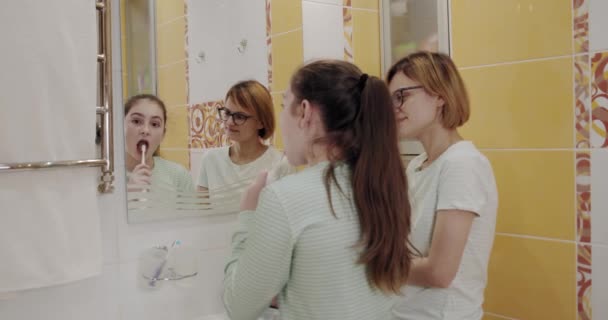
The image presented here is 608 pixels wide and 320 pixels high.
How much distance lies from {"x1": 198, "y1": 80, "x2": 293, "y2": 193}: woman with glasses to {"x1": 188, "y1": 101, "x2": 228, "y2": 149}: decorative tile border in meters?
0.02

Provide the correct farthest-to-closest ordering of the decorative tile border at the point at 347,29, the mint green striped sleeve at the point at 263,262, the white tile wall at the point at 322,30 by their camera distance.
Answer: the decorative tile border at the point at 347,29
the white tile wall at the point at 322,30
the mint green striped sleeve at the point at 263,262

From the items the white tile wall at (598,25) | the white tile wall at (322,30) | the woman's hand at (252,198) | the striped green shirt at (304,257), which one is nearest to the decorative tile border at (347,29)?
the white tile wall at (322,30)

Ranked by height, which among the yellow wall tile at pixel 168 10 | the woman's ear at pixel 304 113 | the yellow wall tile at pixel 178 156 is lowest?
the yellow wall tile at pixel 178 156

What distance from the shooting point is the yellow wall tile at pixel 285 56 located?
1794 millimetres

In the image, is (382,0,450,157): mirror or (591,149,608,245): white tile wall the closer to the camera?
(591,149,608,245): white tile wall

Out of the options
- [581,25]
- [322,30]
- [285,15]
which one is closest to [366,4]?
[322,30]

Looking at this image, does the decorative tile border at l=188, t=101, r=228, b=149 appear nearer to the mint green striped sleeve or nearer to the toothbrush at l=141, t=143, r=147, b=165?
the toothbrush at l=141, t=143, r=147, b=165

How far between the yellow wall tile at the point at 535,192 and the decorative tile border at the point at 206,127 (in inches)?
34.7

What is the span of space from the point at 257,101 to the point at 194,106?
0.22 m

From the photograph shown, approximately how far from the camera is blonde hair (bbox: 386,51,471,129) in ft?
4.84

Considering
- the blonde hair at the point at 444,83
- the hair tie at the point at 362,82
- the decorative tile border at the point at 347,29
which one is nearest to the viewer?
the hair tie at the point at 362,82

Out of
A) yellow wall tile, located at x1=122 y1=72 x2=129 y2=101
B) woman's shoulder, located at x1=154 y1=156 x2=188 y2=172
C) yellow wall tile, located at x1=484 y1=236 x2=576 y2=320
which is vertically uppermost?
yellow wall tile, located at x1=122 y1=72 x2=129 y2=101

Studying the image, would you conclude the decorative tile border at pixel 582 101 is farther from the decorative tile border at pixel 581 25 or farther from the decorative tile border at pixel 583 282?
the decorative tile border at pixel 583 282

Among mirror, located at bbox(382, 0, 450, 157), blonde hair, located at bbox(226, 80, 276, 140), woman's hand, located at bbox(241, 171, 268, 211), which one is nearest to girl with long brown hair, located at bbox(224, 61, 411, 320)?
woman's hand, located at bbox(241, 171, 268, 211)
